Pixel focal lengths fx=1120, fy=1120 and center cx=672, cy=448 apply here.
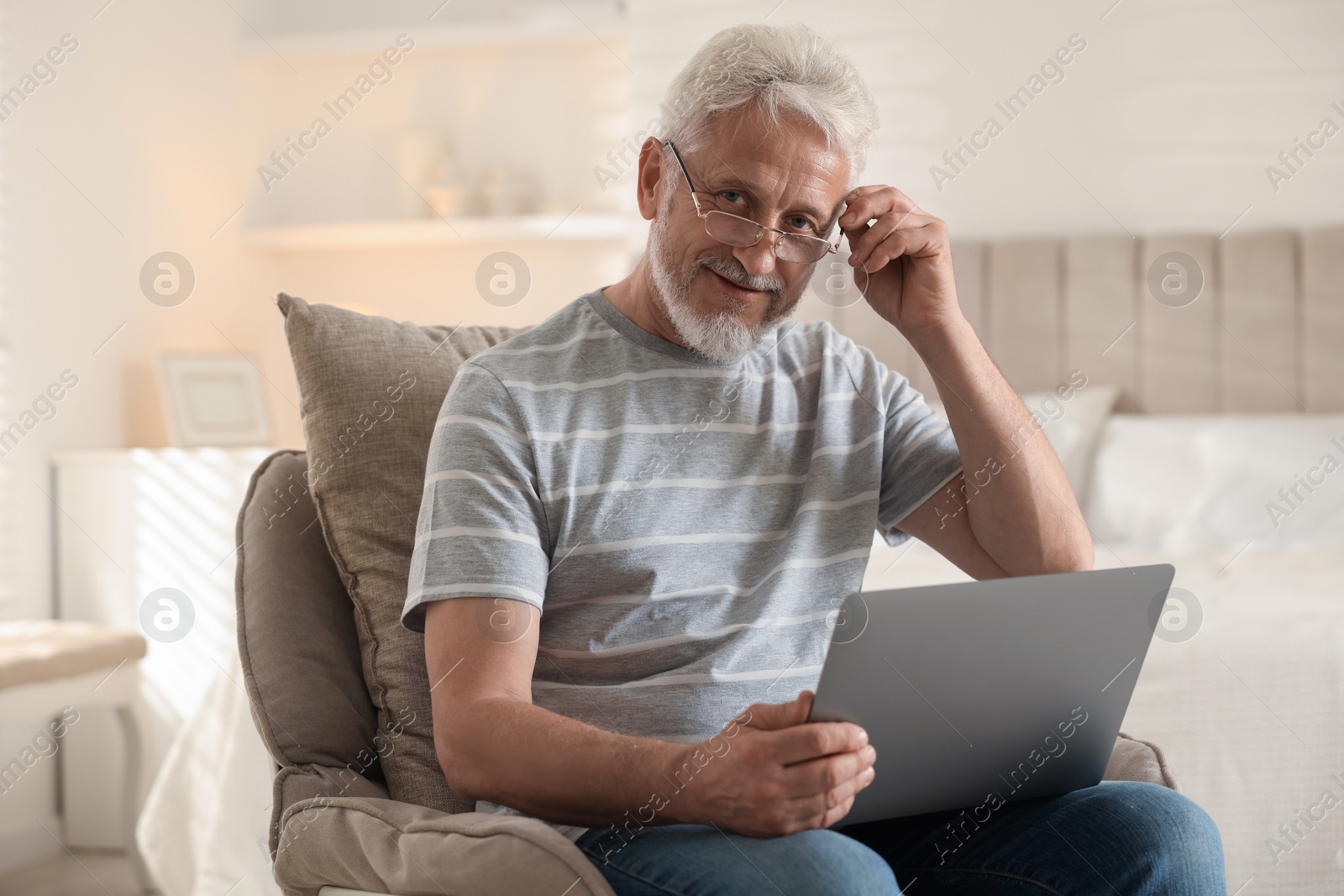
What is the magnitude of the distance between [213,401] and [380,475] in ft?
6.88

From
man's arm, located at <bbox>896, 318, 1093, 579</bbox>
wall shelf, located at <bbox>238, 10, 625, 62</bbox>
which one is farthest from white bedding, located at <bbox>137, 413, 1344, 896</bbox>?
wall shelf, located at <bbox>238, 10, 625, 62</bbox>

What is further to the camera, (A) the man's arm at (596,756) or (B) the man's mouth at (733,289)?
(B) the man's mouth at (733,289)

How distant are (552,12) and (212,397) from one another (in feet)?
4.91

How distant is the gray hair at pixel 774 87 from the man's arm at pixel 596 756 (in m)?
0.58

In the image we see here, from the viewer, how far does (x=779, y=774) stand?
84 centimetres

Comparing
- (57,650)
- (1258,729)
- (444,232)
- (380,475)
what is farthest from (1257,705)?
(444,232)

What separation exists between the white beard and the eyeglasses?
0.03 metres

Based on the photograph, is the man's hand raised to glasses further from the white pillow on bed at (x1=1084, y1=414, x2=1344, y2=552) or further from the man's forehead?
the white pillow on bed at (x1=1084, y1=414, x2=1344, y2=552)

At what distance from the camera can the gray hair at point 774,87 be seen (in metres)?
1.21

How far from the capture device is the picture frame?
9.84ft

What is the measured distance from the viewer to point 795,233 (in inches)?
48.4

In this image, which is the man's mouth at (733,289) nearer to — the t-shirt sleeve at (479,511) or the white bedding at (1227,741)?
the t-shirt sleeve at (479,511)

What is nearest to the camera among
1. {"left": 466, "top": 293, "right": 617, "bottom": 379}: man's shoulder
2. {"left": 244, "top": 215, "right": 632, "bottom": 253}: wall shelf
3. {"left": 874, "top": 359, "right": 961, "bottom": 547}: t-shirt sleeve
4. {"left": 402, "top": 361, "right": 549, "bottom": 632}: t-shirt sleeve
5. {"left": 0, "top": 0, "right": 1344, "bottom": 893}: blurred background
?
{"left": 402, "top": 361, "right": 549, "bottom": 632}: t-shirt sleeve

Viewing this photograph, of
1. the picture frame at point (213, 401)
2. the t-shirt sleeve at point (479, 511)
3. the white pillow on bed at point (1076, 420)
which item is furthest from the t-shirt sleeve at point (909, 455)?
the picture frame at point (213, 401)
